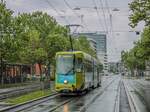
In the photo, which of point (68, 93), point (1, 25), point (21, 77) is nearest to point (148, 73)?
point (21, 77)

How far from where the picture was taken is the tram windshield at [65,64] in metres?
39.1

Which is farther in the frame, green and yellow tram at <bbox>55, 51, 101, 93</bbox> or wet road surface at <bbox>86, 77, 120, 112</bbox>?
green and yellow tram at <bbox>55, 51, 101, 93</bbox>

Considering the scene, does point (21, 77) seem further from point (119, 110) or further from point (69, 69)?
point (119, 110)

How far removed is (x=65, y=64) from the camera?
1547 inches

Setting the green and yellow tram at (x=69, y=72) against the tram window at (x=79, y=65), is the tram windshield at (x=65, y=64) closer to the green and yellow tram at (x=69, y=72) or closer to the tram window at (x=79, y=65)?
the green and yellow tram at (x=69, y=72)

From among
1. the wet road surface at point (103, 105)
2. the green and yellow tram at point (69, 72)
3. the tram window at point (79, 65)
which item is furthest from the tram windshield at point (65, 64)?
the wet road surface at point (103, 105)

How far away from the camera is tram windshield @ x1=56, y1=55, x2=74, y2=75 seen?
3912 centimetres

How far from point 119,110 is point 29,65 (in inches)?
2631

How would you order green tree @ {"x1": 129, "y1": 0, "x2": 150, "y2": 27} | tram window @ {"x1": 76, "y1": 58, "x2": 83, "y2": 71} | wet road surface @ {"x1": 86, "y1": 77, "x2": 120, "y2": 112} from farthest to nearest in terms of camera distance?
tram window @ {"x1": 76, "y1": 58, "x2": 83, "y2": 71} → green tree @ {"x1": 129, "y1": 0, "x2": 150, "y2": 27} → wet road surface @ {"x1": 86, "y1": 77, "x2": 120, "y2": 112}

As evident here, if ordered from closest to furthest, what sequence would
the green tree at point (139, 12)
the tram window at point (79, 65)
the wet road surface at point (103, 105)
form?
the wet road surface at point (103, 105) < the green tree at point (139, 12) < the tram window at point (79, 65)

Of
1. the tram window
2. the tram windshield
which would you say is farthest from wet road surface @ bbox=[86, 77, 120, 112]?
the tram windshield

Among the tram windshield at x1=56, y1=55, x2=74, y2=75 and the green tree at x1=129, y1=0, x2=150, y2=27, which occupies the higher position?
the green tree at x1=129, y1=0, x2=150, y2=27

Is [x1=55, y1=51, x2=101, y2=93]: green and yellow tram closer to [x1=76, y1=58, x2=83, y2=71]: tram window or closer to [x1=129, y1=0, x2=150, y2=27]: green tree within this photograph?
[x1=76, y1=58, x2=83, y2=71]: tram window

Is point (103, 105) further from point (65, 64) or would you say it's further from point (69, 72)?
point (65, 64)
